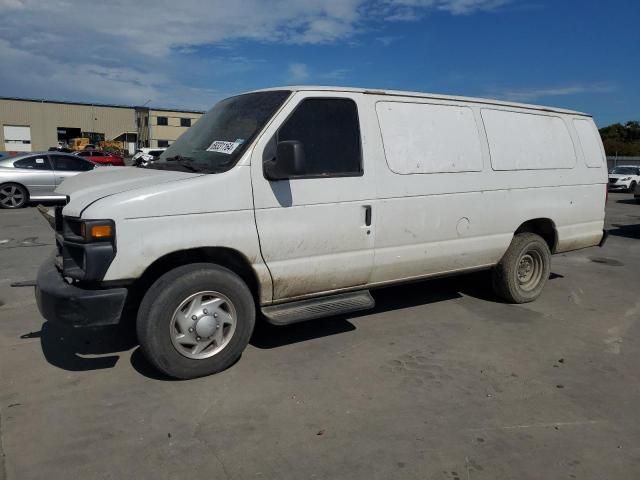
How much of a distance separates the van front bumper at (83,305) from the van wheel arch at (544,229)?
13.5 ft

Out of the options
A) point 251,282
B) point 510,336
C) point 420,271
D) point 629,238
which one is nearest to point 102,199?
point 251,282

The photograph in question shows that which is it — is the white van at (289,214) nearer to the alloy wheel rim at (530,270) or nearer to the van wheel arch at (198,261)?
the van wheel arch at (198,261)

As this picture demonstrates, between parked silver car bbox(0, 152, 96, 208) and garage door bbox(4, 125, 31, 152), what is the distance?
58.3 metres

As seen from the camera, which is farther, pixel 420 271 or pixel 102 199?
pixel 420 271

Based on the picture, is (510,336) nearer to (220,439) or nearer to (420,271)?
(420,271)

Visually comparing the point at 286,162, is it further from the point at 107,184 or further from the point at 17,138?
the point at 17,138

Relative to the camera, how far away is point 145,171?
4203 mm

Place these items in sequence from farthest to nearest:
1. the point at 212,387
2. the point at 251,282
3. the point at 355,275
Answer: the point at 355,275 < the point at 251,282 < the point at 212,387

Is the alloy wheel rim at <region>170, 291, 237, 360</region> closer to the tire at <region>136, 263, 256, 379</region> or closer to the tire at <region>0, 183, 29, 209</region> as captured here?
the tire at <region>136, 263, 256, 379</region>

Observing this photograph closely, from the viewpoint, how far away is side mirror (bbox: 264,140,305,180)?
144 inches

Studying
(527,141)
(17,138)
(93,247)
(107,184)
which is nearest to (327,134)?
(107,184)

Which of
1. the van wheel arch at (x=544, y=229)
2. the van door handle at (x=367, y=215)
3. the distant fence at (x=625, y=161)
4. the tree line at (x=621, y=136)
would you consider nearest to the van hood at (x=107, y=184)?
the van door handle at (x=367, y=215)

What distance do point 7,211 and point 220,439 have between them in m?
12.7

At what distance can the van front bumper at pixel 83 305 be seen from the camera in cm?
340
